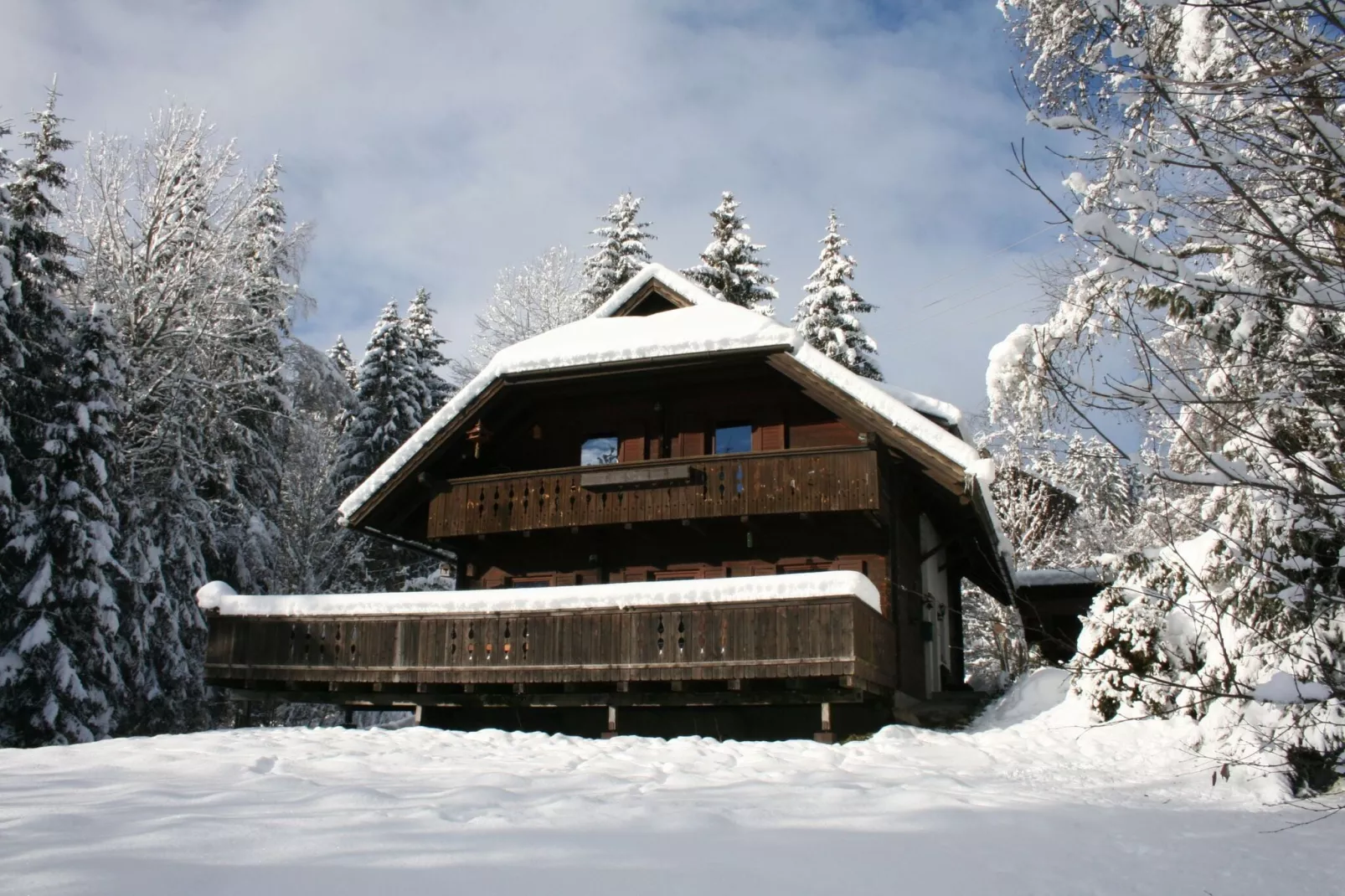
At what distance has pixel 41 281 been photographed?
22031 mm

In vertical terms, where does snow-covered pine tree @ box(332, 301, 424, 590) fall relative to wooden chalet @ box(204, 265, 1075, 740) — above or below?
above

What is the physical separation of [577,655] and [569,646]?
0.17 meters

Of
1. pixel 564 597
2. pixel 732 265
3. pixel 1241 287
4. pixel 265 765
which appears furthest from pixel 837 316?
pixel 1241 287

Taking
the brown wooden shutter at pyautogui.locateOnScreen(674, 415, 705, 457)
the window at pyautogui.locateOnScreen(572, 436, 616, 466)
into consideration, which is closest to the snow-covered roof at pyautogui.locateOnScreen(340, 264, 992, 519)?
the brown wooden shutter at pyautogui.locateOnScreen(674, 415, 705, 457)

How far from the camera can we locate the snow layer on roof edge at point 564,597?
14180mm

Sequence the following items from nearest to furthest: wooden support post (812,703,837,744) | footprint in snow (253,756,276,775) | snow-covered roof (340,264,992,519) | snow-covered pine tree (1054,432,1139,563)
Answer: footprint in snow (253,756,276,775) < wooden support post (812,703,837,744) < snow-covered roof (340,264,992,519) < snow-covered pine tree (1054,432,1139,563)

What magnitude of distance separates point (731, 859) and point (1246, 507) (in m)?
6.48

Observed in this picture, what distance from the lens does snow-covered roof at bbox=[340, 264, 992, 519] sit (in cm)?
1644

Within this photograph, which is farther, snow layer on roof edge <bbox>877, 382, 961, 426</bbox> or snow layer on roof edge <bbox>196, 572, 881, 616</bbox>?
snow layer on roof edge <bbox>877, 382, 961, 426</bbox>

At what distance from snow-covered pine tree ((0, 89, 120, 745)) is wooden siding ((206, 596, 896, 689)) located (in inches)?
214

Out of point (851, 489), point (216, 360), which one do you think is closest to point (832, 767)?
point (851, 489)

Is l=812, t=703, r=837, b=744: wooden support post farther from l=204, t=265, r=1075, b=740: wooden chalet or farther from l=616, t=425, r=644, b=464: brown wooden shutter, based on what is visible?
l=616, t=425, r=644, b=464: brown wooden shutter

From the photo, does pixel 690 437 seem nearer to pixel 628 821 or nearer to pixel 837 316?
pixel 628 821

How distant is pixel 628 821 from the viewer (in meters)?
7.98
